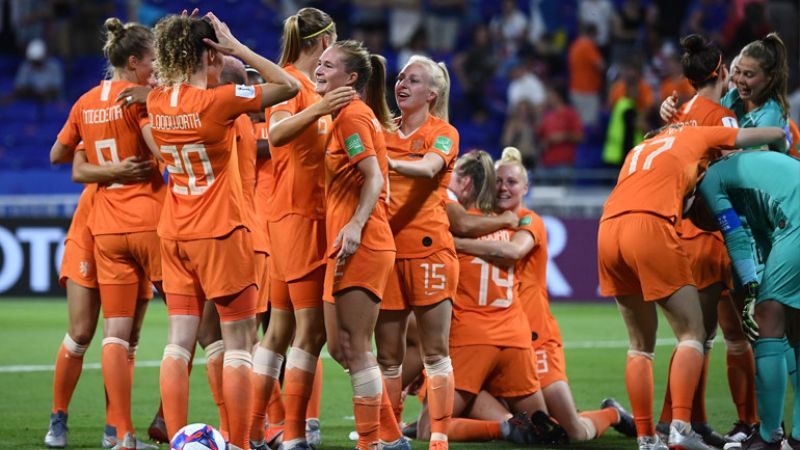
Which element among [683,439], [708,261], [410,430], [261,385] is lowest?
[410,430]

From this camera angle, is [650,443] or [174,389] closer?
[174,389]

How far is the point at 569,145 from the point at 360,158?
40.8 ft

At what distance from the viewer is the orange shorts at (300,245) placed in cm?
633

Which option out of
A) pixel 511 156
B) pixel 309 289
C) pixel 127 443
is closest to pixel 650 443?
pixel 309 289

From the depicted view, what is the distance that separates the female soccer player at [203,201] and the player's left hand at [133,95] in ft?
1.85

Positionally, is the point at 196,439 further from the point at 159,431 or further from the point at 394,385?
the point at 159,431

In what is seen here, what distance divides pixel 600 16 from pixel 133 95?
14566 mm

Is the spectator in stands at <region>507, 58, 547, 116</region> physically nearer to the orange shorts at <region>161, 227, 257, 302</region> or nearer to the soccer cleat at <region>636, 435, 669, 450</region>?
the soccer cleat at <region>636, 435, 669, 450</region>

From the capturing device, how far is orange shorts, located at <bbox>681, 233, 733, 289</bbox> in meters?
7.06

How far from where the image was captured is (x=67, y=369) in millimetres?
7086

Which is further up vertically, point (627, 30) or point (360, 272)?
point (627, 30)

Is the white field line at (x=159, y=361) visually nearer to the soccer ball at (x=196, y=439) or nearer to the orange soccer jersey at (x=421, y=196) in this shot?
the orange soccer jersey at (x=421, y=196)

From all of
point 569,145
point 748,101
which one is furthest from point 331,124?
point 569,145

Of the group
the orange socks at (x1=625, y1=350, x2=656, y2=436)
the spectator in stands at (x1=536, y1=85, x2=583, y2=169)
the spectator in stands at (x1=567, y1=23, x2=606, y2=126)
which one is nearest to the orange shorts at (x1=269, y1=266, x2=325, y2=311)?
the orange socks at (x1=625, y1=350, x2=656, y2=436)
